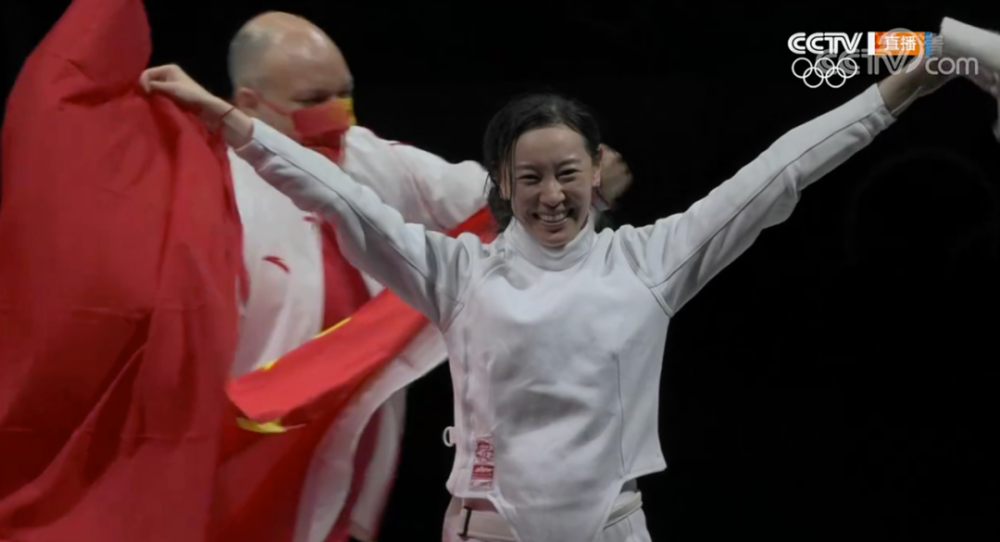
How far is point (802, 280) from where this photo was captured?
2.14 meters

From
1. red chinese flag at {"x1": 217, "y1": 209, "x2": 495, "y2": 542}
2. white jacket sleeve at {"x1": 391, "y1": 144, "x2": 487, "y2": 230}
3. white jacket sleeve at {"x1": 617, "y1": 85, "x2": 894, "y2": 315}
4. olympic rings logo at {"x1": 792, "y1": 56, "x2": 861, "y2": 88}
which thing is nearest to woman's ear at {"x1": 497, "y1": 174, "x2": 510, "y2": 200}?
white jacket sleeve at {"x1": 617, "y1": 85, "x2": 894, "y2": 315}

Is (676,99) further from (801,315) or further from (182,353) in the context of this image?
(182,353)

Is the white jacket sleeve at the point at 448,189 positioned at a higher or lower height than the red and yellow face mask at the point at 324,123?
lower

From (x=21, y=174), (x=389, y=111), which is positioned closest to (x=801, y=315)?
(x=389, y=111)

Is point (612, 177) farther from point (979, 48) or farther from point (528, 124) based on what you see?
point (979, 48)

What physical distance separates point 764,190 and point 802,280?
0.84m

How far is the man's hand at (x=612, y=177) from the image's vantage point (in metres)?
1.53

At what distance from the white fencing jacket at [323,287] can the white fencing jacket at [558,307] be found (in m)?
0.28

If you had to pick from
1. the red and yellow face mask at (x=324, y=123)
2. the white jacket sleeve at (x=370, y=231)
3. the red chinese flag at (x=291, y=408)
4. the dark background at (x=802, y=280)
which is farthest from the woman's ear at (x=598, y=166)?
the dark background at (x=802, y=280)

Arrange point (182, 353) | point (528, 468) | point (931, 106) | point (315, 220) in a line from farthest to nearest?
point (931, 106) < point (315, 220) < point (182, 353) < point (528, 468)

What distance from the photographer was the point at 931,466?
215 cm

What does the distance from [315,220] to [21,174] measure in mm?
461

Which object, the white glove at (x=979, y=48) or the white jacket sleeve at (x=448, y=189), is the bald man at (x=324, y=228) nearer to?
the white jacket sleeve at (x=448, y=189)

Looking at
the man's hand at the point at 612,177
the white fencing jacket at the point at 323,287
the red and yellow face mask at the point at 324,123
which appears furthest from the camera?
the red and yellow face mask at the point at 324,123
